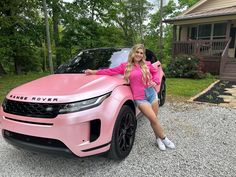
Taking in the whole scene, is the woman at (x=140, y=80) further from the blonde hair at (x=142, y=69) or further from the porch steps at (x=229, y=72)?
the porch steps at (x=229, y=72)

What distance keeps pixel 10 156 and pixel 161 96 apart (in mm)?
3667

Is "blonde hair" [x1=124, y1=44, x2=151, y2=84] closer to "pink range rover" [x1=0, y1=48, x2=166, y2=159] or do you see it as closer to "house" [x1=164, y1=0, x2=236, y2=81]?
"pink range rover" [x1=0, y1=48, x2=166, y2=159]

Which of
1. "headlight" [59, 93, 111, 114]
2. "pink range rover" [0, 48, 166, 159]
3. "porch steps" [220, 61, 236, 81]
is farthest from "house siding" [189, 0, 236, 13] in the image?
"headlight" [59, 93, 111, 114]

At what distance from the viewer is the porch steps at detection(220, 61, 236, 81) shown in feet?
31.0

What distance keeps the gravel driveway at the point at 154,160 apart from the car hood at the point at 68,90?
100 centimetres

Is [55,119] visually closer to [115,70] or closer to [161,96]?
[115,70]

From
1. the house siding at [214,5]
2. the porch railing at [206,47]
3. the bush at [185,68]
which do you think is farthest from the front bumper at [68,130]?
the house siding at [214,5]

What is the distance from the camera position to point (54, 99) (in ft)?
7.49

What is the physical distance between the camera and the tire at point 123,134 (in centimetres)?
263

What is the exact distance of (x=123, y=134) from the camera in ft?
9.41

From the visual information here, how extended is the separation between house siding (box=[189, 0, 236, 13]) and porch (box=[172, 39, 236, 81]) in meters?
3.95

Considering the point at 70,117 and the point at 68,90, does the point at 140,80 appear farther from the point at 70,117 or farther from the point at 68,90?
the point at 70,117

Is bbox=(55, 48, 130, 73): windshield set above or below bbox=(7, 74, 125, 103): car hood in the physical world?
above

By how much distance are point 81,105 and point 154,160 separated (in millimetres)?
1364
